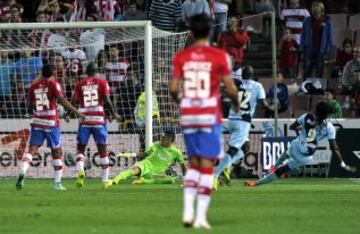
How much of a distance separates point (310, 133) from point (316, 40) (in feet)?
25.6

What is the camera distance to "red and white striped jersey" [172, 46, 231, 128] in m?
13.1

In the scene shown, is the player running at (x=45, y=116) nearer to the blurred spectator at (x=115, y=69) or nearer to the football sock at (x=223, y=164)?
the football sock at (x=223, y=164)

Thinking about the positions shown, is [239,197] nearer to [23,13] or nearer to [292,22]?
[292,22]

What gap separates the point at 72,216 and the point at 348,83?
15.7m

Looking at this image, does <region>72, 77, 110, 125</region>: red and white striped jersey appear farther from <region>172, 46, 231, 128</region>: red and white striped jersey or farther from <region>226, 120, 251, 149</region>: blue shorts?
<region>172, 46, 231, 128</region>: red and white striped jersey

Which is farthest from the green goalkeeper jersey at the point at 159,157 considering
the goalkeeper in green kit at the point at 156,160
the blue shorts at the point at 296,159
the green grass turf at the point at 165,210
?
the blue shorts at the point at 296,159

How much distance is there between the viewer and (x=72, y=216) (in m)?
15.1

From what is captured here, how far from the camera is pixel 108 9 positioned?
31750 mm

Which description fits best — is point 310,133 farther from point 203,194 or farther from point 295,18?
point 203,194

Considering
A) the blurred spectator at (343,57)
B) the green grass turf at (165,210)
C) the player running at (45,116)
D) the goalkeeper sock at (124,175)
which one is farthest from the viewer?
the blurred spectator at (343,57)

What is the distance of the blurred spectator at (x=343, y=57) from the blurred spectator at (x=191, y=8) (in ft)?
12.0

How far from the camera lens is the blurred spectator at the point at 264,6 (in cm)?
3197

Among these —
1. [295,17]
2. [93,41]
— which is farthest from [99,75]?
[295,17]

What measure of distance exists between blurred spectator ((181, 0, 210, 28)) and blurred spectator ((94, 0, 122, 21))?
1.95 meters
